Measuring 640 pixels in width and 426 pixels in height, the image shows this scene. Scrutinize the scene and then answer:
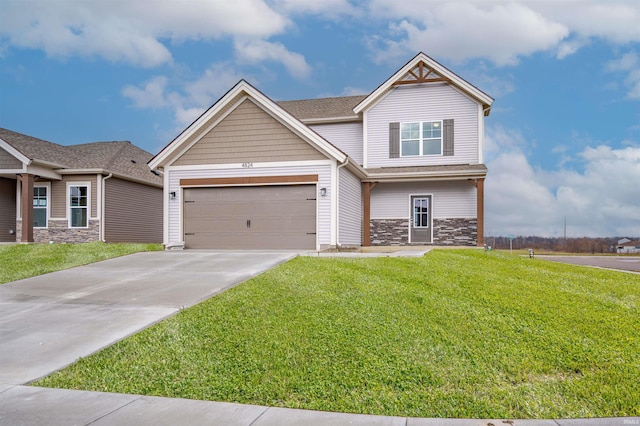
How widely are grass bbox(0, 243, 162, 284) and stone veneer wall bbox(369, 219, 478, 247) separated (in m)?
8.57

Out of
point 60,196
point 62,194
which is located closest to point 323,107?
point 62,194

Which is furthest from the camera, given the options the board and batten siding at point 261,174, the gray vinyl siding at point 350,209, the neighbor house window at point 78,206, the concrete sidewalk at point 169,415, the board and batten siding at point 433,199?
the neighbor house window at point 78,206

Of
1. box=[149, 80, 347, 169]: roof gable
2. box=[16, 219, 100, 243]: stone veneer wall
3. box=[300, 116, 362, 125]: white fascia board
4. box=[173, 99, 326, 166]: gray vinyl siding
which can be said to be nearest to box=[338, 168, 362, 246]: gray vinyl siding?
box=[149, 80, 347, 169]: roof gable

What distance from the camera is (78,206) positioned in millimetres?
20844

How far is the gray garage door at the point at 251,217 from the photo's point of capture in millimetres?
15336

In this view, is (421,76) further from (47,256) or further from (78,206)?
(78,206)

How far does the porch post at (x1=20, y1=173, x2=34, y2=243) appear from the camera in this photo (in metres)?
19.5

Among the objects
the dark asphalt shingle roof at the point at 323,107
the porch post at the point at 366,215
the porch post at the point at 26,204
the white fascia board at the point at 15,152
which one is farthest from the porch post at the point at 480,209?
the porch post at the point at 26,204

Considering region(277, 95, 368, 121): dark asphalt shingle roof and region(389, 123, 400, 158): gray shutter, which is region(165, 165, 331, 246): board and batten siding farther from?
region(277, 95, 368, 121): dark asphalt shingle roof

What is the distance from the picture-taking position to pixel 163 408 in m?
4.32

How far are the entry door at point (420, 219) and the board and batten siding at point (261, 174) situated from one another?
5.25m

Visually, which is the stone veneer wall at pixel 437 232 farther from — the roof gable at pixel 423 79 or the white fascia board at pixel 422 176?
the roof gable at pixel 423 79

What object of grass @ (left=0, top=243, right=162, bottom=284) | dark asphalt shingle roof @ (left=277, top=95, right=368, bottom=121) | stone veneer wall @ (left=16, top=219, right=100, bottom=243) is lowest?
grass @ (left=0, top=243, right=162, bottom=284)

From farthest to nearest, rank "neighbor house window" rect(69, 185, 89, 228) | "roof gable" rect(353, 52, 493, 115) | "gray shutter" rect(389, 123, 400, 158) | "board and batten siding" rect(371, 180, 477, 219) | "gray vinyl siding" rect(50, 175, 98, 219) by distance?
"gray vinyl siding" rect(50, 175, 98, 219), "neighbor house window" rect(69, 185, 89, 228), "gray shutter" rect(389, 123, 400, 158), "board and batten siding" rect(371, 180, 477, 219), "roof gable" rect(353, 52, 493, 115)
